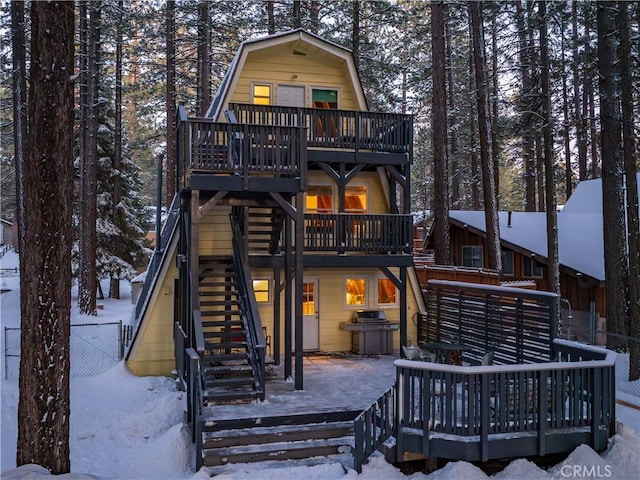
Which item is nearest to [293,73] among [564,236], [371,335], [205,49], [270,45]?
[270,45]

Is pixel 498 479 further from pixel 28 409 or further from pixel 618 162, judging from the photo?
pixel 618 162

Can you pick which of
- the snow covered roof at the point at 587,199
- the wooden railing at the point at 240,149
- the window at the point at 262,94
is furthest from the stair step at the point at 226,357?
the snow covered roof at the point at 587,199

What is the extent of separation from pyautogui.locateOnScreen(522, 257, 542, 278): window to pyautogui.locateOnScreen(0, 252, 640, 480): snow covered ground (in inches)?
450

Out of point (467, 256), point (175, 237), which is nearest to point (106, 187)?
point (175, 237)

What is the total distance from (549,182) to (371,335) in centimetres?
815

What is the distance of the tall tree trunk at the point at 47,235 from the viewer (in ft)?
21.5

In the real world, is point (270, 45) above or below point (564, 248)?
above

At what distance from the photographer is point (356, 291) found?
15016 mm

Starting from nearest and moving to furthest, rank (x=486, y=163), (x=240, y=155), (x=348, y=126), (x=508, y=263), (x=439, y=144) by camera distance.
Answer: (x=240, y=155)
(x=348, y=126)
(x=439, y=144)
(x=486, y=163)
(x=508, y=263)

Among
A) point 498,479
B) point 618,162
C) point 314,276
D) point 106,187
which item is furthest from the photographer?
point 106,187

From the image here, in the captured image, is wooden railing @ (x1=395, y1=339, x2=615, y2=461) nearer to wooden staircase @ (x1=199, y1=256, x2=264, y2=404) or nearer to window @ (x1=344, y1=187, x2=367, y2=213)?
wooden staircase @ (x1=199, y1=256, x2=264, y2=404)

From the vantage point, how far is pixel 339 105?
1526 centimetres

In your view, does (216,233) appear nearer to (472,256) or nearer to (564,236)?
(472,256)

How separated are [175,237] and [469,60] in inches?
878
